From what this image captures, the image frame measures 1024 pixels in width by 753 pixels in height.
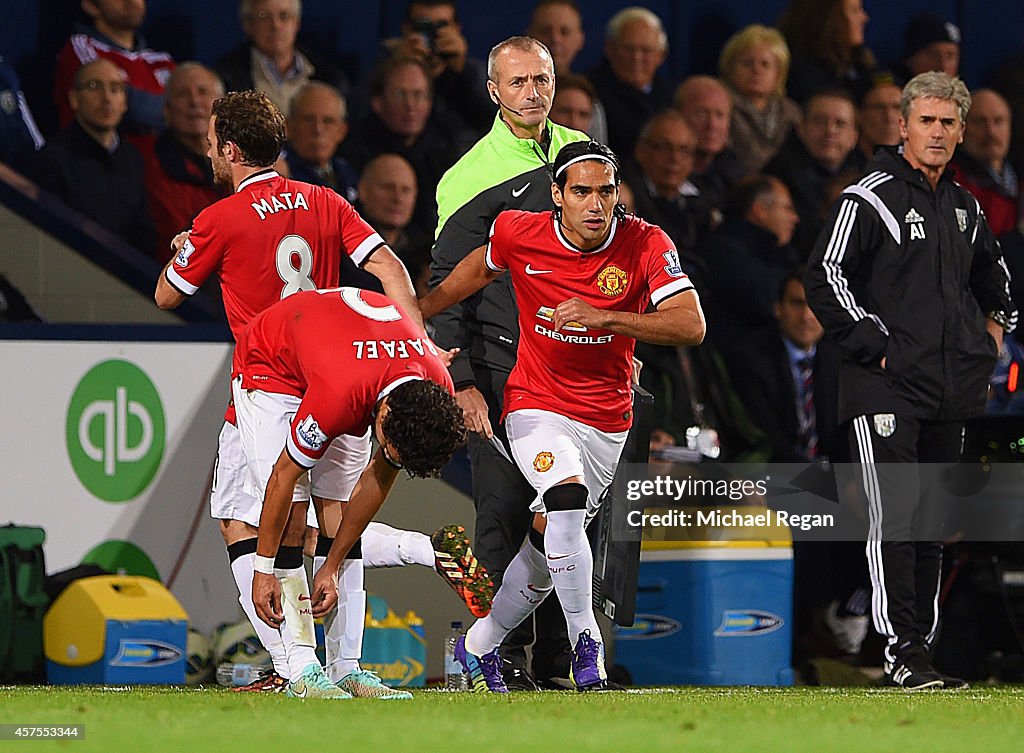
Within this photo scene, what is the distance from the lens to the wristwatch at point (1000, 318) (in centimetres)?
764

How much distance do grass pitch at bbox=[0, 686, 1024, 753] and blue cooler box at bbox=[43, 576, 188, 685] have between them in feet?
3.46

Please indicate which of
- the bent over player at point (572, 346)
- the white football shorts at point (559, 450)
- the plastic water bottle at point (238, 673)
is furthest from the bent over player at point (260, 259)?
the plastic water bottle at point (238, 673)

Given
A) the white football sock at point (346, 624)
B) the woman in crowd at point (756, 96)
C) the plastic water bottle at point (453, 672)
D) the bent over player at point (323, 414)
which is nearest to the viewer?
the bent over player at point (323, 414)

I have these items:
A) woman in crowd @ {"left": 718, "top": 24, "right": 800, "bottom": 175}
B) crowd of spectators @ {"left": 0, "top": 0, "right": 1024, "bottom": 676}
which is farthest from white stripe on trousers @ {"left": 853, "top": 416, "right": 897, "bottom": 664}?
woman in crowd @ {"left": 718, "top": 24, "right": 800, "bottom": 175}

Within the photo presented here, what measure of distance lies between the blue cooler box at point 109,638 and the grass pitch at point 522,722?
3.46ft

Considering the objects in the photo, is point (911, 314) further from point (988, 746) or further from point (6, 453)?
point (6, 453)

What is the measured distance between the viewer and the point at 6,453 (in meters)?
8.01

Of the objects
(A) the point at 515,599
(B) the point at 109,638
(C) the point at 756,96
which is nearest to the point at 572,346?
(A) the point at 515,599

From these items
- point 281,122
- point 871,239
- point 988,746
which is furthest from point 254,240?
point 988,746

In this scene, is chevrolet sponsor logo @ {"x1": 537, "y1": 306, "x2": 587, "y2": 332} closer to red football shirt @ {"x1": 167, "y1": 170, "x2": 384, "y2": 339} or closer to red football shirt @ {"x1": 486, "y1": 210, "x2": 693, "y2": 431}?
red football shirt @ {"x1": 486, "y1": 210, "x2": 693, "y2": 431}

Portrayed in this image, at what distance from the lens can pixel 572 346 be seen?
6590 mm

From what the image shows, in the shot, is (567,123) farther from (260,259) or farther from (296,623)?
(296,623)

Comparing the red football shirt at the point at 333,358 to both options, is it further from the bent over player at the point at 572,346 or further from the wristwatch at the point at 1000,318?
the wristwatch at the point at 1000,318

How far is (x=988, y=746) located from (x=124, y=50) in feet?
22.7
